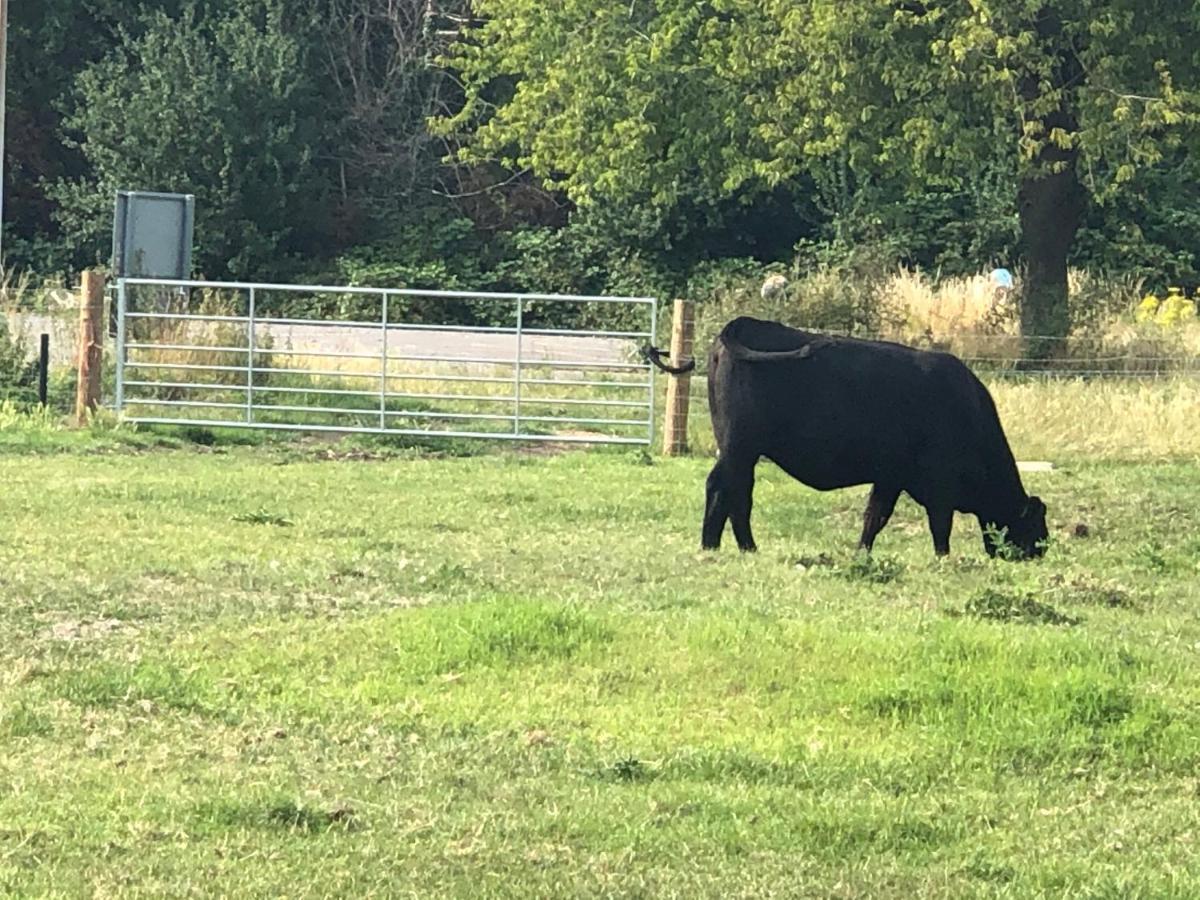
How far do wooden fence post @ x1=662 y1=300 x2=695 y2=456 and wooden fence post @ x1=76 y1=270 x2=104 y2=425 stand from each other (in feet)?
18.3

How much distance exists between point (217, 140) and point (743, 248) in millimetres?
10400

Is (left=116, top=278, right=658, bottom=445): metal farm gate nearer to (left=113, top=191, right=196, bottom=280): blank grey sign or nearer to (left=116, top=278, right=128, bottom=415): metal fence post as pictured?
(left=116, top=278, right=128, bottom=415): metal fence post

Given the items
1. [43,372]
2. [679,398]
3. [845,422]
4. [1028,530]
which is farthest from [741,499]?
[43,372]

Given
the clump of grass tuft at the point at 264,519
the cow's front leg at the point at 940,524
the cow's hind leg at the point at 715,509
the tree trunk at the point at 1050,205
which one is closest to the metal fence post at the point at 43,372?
the clump of grass tuft at the point at 264,519

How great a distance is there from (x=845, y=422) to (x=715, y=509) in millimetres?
954

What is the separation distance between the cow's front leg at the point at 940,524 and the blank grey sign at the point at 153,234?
12915mm

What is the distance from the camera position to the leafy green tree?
35.5m

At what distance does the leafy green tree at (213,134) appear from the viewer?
117 ft

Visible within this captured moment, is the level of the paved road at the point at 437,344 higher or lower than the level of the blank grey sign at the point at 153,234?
lower

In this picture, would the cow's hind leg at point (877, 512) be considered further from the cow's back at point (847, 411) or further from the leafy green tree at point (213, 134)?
the leafy green tree at point (213, 134)

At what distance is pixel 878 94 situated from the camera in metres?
23.2

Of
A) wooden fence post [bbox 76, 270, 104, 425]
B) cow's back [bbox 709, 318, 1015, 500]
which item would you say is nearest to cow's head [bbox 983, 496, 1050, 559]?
cow's back [bbox 709, 318, 1015, 500]

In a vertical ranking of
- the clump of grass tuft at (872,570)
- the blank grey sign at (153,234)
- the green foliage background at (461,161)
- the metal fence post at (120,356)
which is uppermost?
the green foliage background at (461,161)

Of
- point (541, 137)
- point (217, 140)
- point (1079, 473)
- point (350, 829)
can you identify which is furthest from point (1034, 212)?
point (350, 829)
